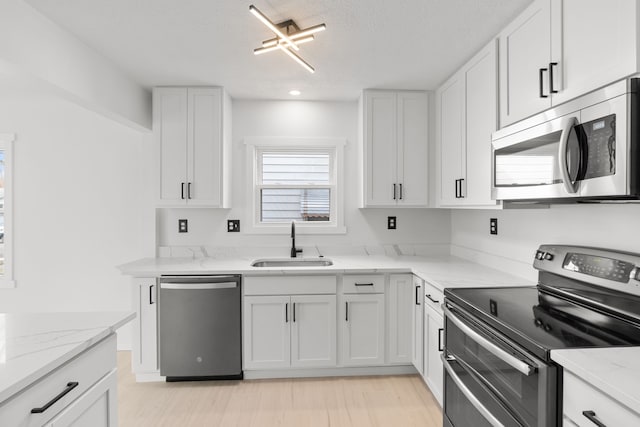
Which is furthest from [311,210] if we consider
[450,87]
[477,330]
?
[477,330]

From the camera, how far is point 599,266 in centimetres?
154

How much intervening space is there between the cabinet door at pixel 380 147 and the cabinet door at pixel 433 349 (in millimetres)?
1057

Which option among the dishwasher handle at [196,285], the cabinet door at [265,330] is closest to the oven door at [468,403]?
the cabinet door at [265,330]

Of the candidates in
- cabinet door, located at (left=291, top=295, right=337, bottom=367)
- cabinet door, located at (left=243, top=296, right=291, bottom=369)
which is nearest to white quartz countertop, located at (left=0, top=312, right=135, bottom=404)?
cabinet door, located at (left=243, top=296, right=291, bottom=369)

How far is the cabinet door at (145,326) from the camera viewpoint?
102 inches

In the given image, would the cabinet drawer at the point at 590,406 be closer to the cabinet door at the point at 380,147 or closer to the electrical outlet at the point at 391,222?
the cabinet door at the point at 380,147

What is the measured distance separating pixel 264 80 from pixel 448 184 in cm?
166

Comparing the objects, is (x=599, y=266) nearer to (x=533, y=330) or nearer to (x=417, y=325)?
(x=533, y=330)

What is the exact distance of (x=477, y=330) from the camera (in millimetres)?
1540

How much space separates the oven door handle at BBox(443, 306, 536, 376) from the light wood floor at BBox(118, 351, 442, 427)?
88 cm

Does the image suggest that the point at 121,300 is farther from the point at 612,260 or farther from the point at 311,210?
the point at 612,260

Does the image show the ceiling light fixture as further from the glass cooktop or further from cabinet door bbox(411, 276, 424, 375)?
cabinet door bbox(411, 276, 424, 375)

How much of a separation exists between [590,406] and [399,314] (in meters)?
1.75

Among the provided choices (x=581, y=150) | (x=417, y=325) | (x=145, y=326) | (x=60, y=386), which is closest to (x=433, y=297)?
(x=417, y=325)
